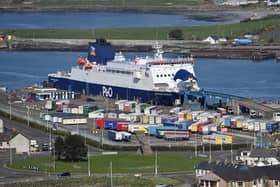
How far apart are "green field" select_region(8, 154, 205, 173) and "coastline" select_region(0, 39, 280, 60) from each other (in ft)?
110

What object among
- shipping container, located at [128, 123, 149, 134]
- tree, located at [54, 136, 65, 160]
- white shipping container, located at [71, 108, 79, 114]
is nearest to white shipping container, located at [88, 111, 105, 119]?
white shipping container, located at [71, 108, 79, 114]

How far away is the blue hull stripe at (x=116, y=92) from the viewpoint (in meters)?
52.8

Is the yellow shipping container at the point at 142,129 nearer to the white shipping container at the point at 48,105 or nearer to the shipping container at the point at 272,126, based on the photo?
the shipping container at the point at 272,126

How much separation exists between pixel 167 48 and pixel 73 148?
127 ft

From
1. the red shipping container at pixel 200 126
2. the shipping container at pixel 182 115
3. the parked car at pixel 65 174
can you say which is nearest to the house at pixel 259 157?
the parked car at pixel 65 174

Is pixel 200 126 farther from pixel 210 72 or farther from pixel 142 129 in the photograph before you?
pixel 210 72

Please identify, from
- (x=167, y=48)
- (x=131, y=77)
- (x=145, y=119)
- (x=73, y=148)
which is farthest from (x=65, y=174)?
(x=167, y=48)

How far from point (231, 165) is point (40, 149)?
8.71 m

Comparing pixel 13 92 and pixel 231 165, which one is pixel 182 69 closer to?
pixel 13 92

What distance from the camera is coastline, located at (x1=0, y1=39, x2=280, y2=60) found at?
76.4m

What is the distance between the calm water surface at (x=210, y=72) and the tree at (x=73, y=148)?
14.7 metres

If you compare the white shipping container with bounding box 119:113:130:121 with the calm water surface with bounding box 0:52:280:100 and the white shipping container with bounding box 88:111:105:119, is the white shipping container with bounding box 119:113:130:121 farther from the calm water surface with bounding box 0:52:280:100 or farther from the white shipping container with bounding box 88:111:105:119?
the calm water surface with bounding box 0:52:280:100

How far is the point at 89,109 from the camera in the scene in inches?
1997

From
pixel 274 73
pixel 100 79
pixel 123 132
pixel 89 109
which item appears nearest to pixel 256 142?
pixel 123 132
